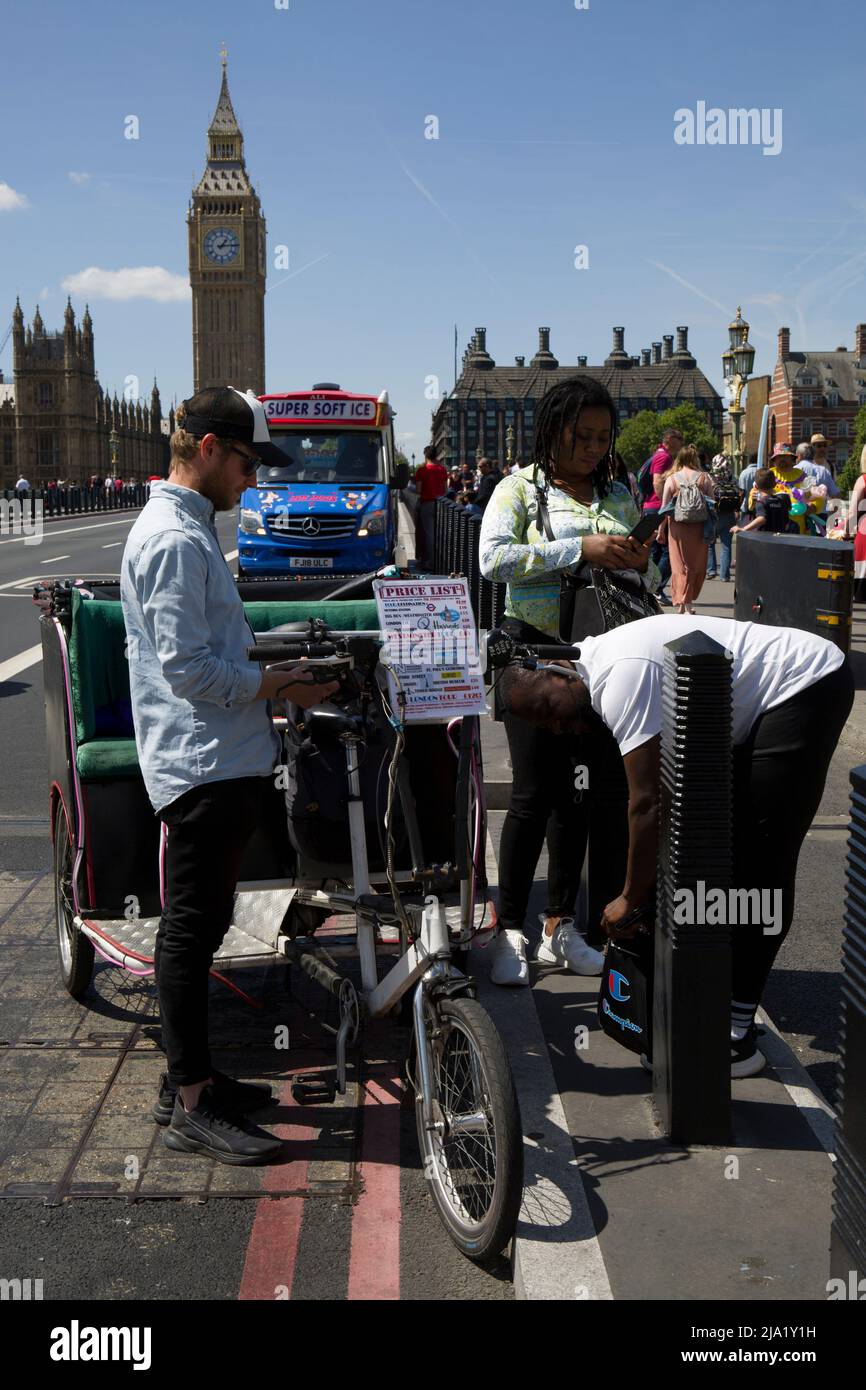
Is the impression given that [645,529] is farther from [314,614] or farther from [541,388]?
[541,388]

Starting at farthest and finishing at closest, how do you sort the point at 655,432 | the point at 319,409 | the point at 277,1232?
1. the point at 655,432
2. the point at 319,409
3. the point at 277,1232

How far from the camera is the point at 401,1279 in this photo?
3037 millimetres

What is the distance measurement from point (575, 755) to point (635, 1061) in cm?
107

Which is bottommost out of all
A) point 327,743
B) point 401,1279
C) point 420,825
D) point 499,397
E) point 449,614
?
point 401,1279

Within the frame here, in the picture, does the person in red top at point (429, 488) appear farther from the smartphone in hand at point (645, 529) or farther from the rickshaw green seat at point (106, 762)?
the rickshaw green seat at point (106, 762)

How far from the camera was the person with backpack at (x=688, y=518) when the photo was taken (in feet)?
42.4

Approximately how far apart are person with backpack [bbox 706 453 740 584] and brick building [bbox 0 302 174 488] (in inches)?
4601

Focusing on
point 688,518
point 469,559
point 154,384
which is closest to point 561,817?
point 688,518

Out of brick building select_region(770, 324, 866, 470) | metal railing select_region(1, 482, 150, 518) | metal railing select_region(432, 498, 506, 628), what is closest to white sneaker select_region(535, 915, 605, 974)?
metal railing select_region(432, 498, 506, 628)

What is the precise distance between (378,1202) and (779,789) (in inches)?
58.2

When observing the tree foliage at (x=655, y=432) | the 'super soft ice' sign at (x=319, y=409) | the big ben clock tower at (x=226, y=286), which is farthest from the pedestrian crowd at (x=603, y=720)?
the big ben clock tower at (x=226, y=286)

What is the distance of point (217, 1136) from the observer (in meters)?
3.57

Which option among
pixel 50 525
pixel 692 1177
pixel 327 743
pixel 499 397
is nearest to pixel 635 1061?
pixel 692 1177

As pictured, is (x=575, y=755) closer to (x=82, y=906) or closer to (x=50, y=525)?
(x=82, y=906)
